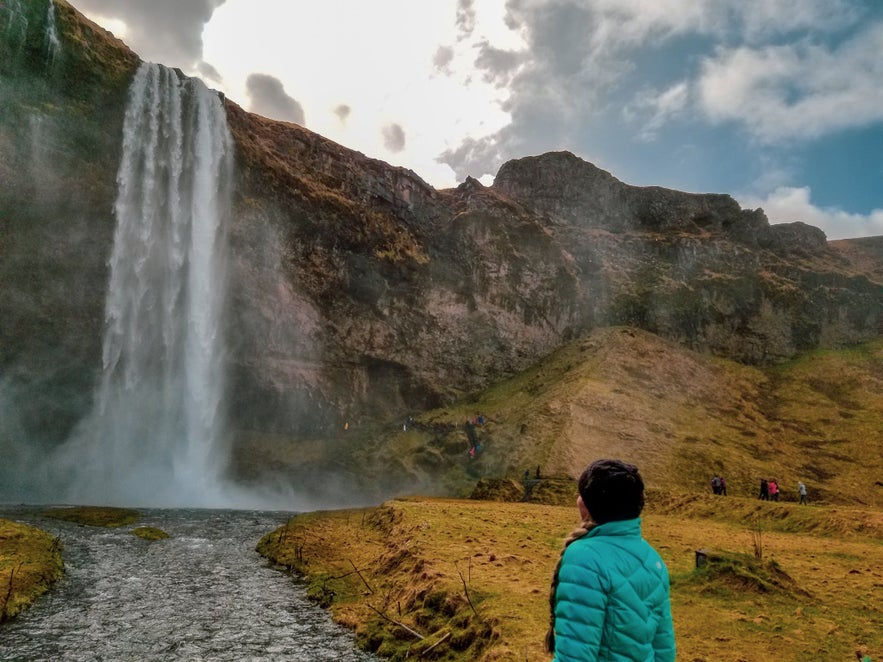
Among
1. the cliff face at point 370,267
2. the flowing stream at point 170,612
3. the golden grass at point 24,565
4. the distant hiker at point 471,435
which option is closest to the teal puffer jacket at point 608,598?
the flowing stream at point 170,612

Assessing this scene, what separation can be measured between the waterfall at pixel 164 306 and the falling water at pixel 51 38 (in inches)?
242

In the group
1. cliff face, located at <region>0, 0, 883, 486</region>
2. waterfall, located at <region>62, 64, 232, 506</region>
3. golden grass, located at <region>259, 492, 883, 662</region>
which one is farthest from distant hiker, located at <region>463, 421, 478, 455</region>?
golden grass, located at <region>259, 492, 883, 662</region>

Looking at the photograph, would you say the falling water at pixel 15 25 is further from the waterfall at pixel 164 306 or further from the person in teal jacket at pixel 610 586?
the person in teal jacket at pixel 610 586

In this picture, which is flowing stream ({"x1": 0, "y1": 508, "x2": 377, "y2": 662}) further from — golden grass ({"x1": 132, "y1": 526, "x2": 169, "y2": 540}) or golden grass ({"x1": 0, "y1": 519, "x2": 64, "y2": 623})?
golden grass ({"x1": 132, "y1": 526, "x2": 169, "y2": 540})

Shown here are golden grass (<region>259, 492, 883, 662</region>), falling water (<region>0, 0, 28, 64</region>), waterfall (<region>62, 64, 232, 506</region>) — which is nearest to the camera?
golden grass (<region>259, 492, 883, 662</region>)

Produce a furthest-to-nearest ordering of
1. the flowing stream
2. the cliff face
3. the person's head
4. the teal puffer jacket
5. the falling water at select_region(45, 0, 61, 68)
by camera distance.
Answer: the cliff face → the falling water at select_region(45, 0, 61, 68) → the flowing stream → the person's head → the teal puffer jacket

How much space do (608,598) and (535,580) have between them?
39.1 feet

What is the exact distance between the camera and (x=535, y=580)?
1497 centimetres

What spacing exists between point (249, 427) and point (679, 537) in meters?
51.0

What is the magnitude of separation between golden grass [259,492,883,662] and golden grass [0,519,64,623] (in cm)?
750

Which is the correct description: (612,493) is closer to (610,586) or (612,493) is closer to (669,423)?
(610,586)

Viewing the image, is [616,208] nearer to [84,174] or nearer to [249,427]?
[249,427]

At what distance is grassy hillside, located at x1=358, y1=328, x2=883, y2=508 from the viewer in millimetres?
49750

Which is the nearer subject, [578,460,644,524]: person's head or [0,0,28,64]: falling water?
[578,460,644,524]: person's head
